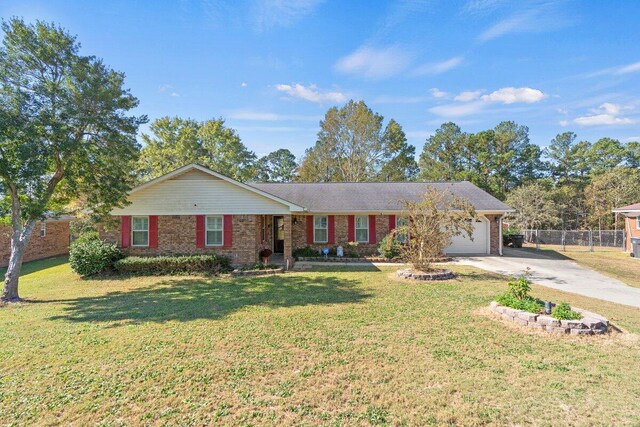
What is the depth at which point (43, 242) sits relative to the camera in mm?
19531

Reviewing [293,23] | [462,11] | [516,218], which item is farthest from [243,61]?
[516,218]

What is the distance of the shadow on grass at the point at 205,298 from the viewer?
7.29 metres

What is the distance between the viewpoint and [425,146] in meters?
41.0

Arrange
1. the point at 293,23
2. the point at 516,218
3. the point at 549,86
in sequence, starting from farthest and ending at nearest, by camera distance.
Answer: the point at 516,218 → the point at 549,86 → the point at 293,23

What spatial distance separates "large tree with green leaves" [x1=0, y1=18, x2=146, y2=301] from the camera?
27.7 ft

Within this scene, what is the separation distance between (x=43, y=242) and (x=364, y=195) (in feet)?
67.4

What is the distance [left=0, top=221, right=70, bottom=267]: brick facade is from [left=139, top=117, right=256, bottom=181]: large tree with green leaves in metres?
8.07

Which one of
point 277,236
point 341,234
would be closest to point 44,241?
point 277,236

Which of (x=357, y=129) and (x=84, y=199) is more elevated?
(x=357, y=129)

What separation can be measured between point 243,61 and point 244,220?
676 cm

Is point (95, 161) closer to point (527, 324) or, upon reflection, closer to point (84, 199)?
point (84, 199)

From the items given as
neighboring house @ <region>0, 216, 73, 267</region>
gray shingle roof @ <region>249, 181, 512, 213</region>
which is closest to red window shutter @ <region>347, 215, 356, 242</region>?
gray shingle roof @ <region>249, 181, 512, 213</region>

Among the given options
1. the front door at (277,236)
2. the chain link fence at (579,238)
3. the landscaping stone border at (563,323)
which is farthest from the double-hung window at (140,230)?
the chain link fence at (579,238)

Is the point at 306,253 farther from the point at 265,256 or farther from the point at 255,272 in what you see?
the point at 255,272
